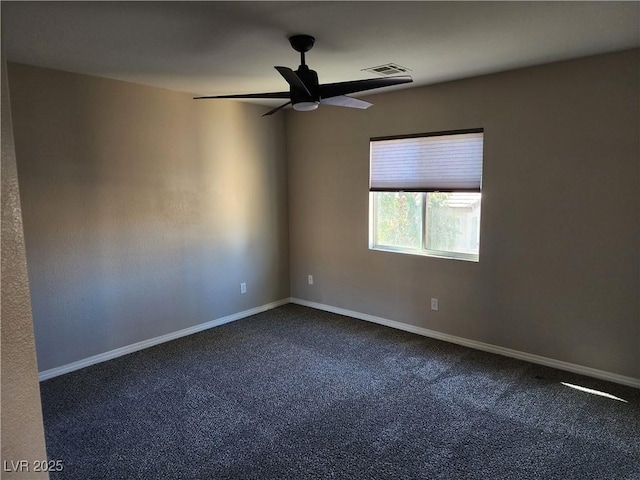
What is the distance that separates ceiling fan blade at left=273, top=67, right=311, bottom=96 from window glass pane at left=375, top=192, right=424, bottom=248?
2147 mm

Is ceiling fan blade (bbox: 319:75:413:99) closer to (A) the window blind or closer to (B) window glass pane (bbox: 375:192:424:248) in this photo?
(A) the window blind

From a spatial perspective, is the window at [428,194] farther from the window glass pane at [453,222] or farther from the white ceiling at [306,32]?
the white ceiling at [306,32]

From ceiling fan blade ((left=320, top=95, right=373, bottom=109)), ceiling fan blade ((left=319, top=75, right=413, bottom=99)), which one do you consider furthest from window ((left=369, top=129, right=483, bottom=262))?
ceiling fan blade ((left=319, top=75, right=413, bottom=99))

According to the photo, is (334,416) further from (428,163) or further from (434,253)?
(428,163)

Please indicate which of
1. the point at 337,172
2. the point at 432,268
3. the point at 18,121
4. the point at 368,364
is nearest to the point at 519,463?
the point at 368,364

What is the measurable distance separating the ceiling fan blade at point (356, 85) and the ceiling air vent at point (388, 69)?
2.76ft

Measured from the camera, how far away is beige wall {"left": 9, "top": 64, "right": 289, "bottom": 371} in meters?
3.34

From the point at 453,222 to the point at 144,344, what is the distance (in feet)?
10.4

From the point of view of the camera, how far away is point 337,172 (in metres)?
4.80

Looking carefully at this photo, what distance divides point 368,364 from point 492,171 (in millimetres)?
1993

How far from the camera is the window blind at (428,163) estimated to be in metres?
3.80

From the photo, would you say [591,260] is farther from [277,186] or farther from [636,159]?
[277,186]

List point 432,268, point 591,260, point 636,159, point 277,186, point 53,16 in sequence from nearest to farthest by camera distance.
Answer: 1. point 53,16
2. point 636,159
3. point 591,260
4. point 432,268
5. point 277,186

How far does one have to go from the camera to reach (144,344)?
4.04m
